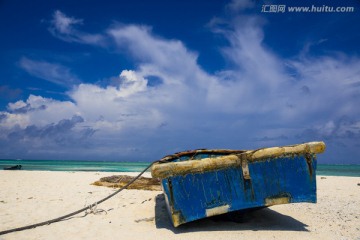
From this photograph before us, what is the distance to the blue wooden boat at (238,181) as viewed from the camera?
4734 millimetres

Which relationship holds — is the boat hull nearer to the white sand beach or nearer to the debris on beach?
the white sand beach

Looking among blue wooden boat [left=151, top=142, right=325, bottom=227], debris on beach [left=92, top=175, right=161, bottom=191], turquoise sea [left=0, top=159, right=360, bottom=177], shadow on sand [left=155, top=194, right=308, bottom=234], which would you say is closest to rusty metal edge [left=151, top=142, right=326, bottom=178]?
blue wooden boat [left=151, top=142, right=325, bottom=227]

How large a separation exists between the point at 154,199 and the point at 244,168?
3893 millimetres

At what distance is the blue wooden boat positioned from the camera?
4.73 m

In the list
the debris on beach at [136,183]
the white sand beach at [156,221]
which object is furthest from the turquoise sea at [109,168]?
the white sand beach at [156,221]

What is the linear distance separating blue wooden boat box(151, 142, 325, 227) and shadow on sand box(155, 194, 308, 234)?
1.40 feet

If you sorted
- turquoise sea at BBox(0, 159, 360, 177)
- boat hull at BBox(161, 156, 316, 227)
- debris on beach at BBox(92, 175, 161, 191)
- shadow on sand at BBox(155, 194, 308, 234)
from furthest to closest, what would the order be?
1. turquoise sea at BBox(0, 159, 360, 177)
2. debris on beach at BBox(92, 175, 161, 191)
3. shadow on sand at BBox(155, 194, 308, 234)
4. boat hull at BBox(161, 156, 316, 227)

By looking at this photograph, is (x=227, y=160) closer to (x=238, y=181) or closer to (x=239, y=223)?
(x=238, y=181)

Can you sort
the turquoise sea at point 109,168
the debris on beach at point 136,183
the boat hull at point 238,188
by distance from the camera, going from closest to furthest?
1. the boat hull at point 238,188
2. the debris on beach at point 136,183
3. the turquoise sea at point 109,168

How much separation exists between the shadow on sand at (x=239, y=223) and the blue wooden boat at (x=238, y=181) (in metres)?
0.43

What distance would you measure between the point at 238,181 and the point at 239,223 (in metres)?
1.00

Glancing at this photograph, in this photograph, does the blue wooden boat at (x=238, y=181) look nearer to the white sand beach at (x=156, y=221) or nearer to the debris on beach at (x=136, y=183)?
the white sand beach at (x=156, y=221)

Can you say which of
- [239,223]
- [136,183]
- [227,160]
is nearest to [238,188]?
[227,160]

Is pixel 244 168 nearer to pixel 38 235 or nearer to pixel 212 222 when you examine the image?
pixel 212 222
